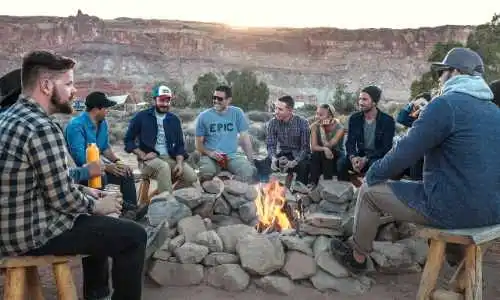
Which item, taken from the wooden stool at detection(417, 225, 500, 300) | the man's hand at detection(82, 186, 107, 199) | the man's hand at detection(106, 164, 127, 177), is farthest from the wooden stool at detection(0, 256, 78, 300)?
the man's hand at detection(106, 164, 127, 177)

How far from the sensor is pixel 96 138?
6.23 m

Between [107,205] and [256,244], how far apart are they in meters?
1.68

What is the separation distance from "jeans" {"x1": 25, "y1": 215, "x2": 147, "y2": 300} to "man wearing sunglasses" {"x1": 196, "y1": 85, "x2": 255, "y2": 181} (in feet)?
11.9

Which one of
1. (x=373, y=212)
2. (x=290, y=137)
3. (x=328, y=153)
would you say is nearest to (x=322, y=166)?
(x=328, y=153)

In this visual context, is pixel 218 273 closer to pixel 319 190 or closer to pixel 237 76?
pixel 319 190

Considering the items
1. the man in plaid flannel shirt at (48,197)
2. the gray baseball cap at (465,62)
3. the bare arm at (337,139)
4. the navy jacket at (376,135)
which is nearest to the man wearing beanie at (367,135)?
the navy jacket at (376,135)

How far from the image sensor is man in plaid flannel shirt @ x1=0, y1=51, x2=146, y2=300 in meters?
2.93

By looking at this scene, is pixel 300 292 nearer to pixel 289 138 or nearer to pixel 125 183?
pixel 125 183

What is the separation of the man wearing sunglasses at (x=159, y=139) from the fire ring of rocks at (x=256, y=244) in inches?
51.7

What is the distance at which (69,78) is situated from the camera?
3248mm

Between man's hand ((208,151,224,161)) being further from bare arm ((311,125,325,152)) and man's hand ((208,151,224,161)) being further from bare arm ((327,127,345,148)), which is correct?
bare arm ((327,127,345,148))

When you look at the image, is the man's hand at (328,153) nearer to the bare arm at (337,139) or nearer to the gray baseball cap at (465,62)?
the bare arm at (337,139)

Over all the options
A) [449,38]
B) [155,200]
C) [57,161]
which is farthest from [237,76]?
[57,161]

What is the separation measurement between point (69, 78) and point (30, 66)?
0.23 m
